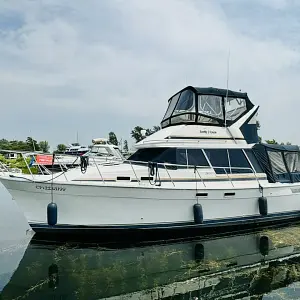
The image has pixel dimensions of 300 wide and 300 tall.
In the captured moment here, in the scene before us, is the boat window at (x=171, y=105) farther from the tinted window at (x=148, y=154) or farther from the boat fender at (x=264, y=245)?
the boat fender at (x=264, y=245)

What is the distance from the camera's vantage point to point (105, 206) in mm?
9227

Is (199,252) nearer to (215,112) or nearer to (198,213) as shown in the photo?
(198,213)

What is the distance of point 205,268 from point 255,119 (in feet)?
20.0

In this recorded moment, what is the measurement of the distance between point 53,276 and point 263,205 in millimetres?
6454

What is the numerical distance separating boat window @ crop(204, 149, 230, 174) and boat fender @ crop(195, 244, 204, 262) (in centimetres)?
231

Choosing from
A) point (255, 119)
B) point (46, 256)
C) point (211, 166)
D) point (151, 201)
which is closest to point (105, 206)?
point (151, 201)

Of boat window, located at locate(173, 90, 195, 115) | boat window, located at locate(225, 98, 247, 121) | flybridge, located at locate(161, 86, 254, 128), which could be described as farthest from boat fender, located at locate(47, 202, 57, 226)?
boat window, located at locate(225, 98, 247, 121)

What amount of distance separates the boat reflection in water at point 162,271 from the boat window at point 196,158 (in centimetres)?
219

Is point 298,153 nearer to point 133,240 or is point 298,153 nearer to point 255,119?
point 255,119

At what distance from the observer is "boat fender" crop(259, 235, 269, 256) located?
9188 millimetres

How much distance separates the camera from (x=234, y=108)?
1198cm

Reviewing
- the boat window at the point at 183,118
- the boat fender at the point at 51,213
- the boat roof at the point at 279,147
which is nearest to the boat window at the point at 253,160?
the boat roof at the point at 279,147

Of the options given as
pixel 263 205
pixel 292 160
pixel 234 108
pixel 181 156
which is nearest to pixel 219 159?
pixel 181 156

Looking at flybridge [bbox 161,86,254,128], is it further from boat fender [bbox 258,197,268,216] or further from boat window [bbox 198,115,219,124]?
boat fender [bbox 258,197,268,216]
